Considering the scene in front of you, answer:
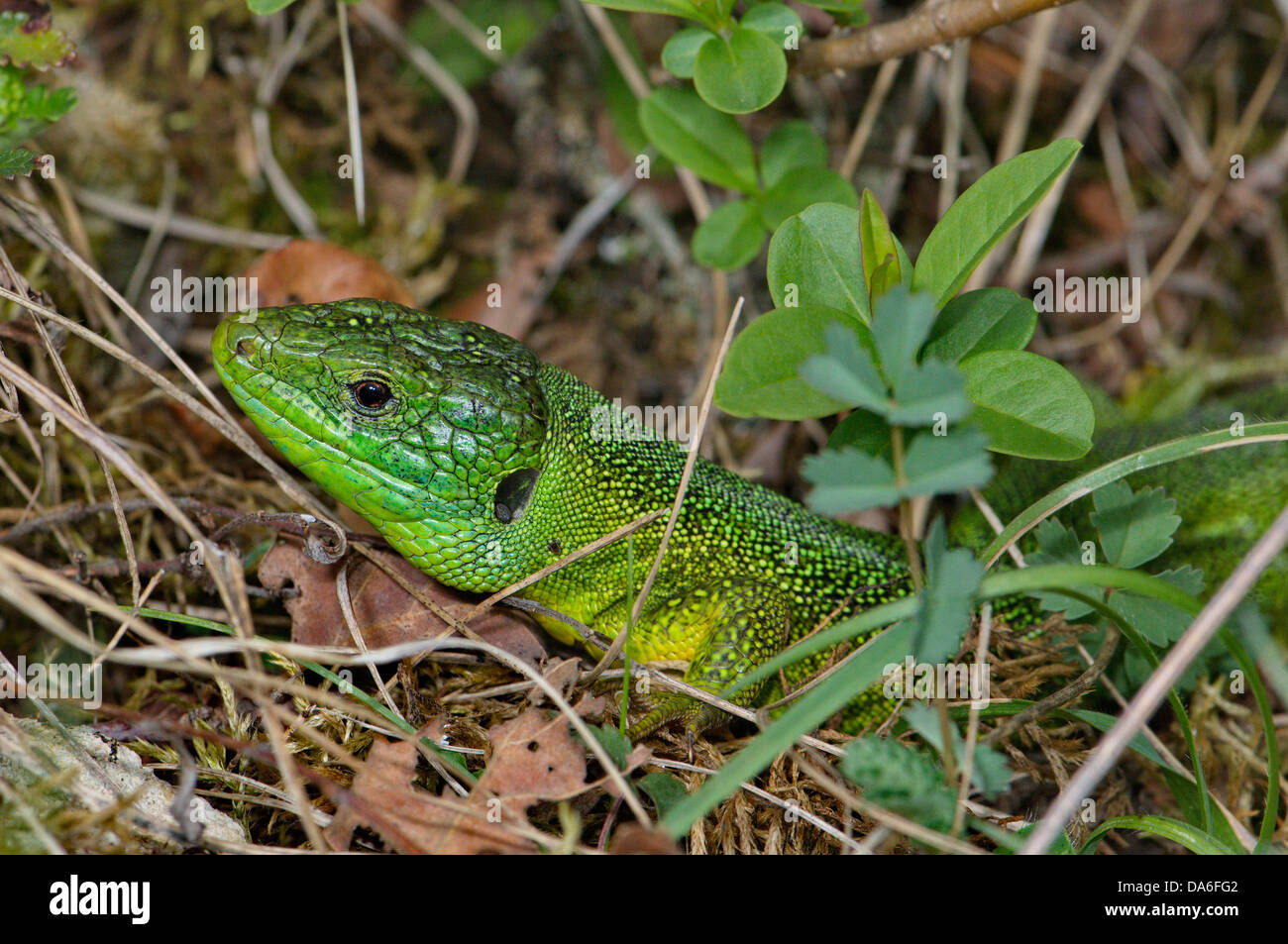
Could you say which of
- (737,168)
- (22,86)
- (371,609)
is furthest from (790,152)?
(22,86)

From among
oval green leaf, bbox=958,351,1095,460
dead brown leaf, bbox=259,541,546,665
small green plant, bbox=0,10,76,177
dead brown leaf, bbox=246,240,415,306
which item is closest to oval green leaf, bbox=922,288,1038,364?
oval green leaf, bbox=958,351,1095,460

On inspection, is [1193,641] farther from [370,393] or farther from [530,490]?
[370,393]

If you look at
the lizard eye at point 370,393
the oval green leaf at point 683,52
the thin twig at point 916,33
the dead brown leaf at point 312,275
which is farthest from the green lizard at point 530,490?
the thin twig at point 916,33

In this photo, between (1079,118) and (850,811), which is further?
(1079,118)
